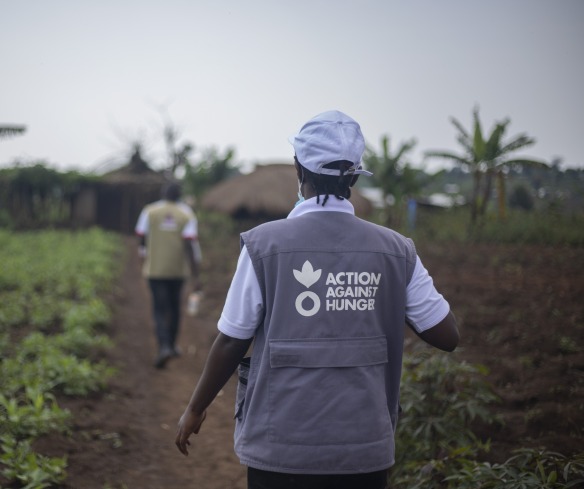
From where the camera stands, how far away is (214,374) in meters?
2.19

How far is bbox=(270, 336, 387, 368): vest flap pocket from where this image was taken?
2.02m

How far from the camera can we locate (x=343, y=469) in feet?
6.60

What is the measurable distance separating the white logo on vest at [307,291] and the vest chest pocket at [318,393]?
0.31 ft

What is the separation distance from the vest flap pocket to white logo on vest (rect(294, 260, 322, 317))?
0.09 meters

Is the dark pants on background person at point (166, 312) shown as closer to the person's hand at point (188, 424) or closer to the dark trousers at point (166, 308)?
the dark trousers at point (166, 308)

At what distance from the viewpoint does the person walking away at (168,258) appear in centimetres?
665

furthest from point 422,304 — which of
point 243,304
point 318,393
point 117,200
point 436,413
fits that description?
point 117,200

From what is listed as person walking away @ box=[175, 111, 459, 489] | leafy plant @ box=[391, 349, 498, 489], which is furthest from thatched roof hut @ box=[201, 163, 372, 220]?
person walking away @ box=[175, 111, 459, 489]

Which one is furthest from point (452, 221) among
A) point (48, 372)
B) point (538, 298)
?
point (48, 372)

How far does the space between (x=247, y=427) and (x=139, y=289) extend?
433 inches

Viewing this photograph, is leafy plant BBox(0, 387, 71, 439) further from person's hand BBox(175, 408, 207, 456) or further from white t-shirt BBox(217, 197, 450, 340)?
white t-shirt BBox(217, 197, 450, 340)

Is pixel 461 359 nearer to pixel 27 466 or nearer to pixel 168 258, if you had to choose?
pixel 168 258

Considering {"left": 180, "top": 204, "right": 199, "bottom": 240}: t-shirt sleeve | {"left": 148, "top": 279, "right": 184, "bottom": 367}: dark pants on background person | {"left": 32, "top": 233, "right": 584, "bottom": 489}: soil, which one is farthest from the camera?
{"left": 180, "top": 204, "right": 199, "bottom": 240}: t-shirt sleeve

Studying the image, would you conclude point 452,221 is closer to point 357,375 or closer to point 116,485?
point 116,485
